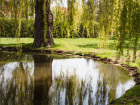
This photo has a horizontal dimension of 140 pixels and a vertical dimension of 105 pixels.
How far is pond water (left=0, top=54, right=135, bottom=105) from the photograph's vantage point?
13.4ft

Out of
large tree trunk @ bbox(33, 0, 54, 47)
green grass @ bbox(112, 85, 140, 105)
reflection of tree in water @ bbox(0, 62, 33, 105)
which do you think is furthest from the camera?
large tree trunk @ bbox(33, 0, 54, 47)

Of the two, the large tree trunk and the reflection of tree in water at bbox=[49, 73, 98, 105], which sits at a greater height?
the large tree trunk

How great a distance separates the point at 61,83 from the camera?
5.20 metres

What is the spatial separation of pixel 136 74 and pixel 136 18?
321 cm

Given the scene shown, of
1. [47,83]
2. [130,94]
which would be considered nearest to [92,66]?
[47,83]

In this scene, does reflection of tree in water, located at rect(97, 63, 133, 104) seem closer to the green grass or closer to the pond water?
the pond water

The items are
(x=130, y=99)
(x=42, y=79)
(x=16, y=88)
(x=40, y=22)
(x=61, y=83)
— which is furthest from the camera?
(x=40, y=22)

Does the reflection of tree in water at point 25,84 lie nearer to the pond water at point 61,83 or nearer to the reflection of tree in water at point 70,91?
the pond water at point 61,83

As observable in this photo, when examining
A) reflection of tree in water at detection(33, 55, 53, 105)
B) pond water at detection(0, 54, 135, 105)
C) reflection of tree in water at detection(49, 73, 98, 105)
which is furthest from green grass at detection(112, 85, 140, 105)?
reflection of tree in water at detection(33, 55, 53, 105)

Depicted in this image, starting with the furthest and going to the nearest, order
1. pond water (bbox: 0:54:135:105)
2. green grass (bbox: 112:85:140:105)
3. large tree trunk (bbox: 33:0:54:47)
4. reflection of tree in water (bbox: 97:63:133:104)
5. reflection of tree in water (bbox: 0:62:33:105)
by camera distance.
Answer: large tree trunk (bbox: 33:0:54:47), reflection of tree in water (bbox: 97:63:133:104), pond water (bbox: 0:54:135:105), reflection of tree in water (bbox: 0:62:33:105), green grass (bbox: 112:85:140:105)

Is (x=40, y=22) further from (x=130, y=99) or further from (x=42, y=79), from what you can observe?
(x=130, y=99)

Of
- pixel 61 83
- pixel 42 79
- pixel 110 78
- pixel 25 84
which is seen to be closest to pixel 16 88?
pixel 25 84

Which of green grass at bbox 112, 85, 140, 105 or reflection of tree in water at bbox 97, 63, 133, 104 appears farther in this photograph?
reflection of tree in water at bbox 97, 63, 133, 104

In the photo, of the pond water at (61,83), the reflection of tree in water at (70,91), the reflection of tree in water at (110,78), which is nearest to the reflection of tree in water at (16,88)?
the pond water at (61,83)
